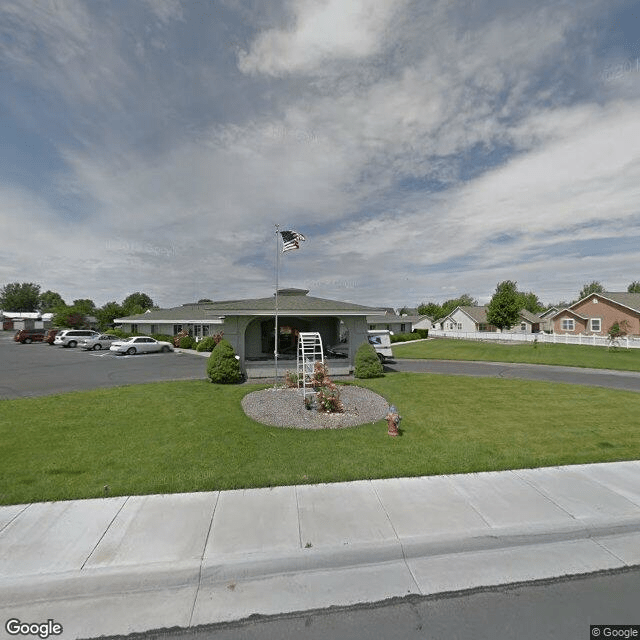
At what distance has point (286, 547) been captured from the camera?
3.96 meters

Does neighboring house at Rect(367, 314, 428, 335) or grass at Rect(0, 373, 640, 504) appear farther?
neighboring house at Rect(367, 314, 428, 335)

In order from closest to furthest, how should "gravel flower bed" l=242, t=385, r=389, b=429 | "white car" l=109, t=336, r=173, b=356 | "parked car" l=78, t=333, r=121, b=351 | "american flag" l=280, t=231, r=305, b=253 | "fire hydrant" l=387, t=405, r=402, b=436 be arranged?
"fire hydrant" l=387, t=405, r=402, b=436 → "gravel flower bed" l=242, t=385, r=389, b=429 → "american flag" l=280, t=231, r=305, b=253 → "white car" l=109, t=336, r=173, b=356 → "parked car" l=78, t=333, r=121, b=351

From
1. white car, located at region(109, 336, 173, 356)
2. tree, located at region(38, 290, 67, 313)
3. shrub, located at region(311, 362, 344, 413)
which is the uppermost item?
tree, located at region(38, 290, 67, 313)

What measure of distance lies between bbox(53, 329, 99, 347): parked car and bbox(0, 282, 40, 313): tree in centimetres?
9938

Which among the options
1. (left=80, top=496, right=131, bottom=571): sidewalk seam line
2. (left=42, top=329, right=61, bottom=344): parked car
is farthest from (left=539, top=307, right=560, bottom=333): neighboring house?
(left=42, top=329, right=61, bottom=344): parked car

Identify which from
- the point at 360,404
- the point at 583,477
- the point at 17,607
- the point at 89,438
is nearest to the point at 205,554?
the point at 17,607

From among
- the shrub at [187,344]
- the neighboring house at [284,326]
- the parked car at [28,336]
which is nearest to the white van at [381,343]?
the neighboring house at [284,326]

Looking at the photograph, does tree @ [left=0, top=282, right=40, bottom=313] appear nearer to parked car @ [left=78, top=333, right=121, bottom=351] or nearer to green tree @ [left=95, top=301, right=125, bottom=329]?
green tree @ [left=95, top=301, right=125, bottom=329]

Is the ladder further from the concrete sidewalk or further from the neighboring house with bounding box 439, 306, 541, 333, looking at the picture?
the neighboring house with bounding box 439, 306, 541, 333

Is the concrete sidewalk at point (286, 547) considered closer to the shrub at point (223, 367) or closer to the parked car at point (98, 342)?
the shrub at point (223, 367)

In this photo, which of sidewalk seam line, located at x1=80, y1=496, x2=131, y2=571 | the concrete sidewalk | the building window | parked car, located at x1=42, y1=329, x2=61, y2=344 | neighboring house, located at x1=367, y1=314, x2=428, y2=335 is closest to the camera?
the concrete sidewalk

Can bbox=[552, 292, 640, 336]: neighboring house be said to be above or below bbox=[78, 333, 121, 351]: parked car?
above

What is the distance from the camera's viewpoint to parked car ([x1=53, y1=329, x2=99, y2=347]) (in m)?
33.3

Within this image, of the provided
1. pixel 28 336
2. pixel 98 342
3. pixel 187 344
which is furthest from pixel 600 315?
pixel 28 336
